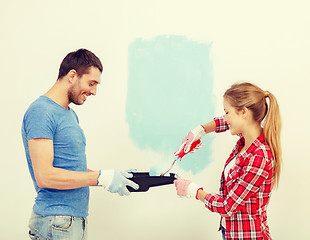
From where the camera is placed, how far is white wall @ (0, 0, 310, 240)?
166 cm

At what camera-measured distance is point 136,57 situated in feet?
5.44

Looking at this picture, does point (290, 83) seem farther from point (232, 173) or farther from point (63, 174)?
point (63, 174)

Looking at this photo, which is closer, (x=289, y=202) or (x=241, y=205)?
(x=241, y=205)

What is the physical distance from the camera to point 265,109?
118cm

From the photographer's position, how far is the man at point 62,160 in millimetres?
1057

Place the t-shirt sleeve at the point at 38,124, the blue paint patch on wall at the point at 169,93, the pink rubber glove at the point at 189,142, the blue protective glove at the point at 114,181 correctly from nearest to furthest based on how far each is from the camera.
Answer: the t-shirt sleeve at the point at 38,124 < the blue protective glove at the point at 114,181 < the pink rubber glove at the point at 189,142 < the blue paint patch on wall at the point at 169,93

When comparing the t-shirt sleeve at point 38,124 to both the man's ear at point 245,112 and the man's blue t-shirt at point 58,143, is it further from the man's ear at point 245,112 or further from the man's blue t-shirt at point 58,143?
the man's ear at point 245,112

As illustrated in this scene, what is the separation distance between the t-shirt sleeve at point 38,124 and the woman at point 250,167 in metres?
0.60

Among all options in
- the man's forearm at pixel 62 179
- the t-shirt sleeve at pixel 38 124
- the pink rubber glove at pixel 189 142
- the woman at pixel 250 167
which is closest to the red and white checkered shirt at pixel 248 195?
the woman at pixel 250 167

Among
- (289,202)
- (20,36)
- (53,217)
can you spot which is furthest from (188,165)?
(20,36)

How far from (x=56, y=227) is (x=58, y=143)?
0.28 meters

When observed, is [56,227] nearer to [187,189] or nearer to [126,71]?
[187,189]

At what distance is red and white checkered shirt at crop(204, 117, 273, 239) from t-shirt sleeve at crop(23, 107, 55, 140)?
61 cm

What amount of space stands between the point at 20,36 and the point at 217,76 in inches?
41.4
